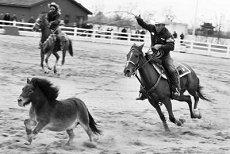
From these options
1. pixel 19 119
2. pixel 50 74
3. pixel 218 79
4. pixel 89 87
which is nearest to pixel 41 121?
pixel 19 119

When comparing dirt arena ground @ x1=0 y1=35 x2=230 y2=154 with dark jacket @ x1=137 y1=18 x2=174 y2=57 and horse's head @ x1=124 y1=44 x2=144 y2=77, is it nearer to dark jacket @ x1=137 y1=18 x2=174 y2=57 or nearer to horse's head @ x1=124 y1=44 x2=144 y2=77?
horse's head @ x1=124 y1=44 x2=144 y2=77

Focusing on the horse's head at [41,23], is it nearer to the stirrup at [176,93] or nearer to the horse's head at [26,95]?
the stirrup at [176,93]

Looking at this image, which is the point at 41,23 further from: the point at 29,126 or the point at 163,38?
the point at 29,126

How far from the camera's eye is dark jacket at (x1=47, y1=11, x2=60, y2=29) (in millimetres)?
16562

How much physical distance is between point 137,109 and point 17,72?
6.08 metres

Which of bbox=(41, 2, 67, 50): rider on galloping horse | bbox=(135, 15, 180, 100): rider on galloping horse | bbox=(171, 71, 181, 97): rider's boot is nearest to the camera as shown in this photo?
bbox=(135, 15, 180, 100): rider on galloping horse

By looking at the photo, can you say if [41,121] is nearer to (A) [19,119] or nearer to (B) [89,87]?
(A) [19,119]

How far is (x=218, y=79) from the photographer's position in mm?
20875

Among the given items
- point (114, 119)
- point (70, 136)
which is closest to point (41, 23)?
point (114, 119)

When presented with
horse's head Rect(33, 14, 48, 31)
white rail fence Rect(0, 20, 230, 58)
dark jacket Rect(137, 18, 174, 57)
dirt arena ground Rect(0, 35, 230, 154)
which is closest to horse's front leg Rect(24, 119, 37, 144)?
dirt arena ground Rect(0, 35, 230, 154)

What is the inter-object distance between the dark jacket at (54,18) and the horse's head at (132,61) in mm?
7952

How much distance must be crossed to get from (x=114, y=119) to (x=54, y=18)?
753 cm

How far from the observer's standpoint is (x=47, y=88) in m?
7.10

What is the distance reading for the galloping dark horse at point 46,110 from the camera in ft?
22.5
